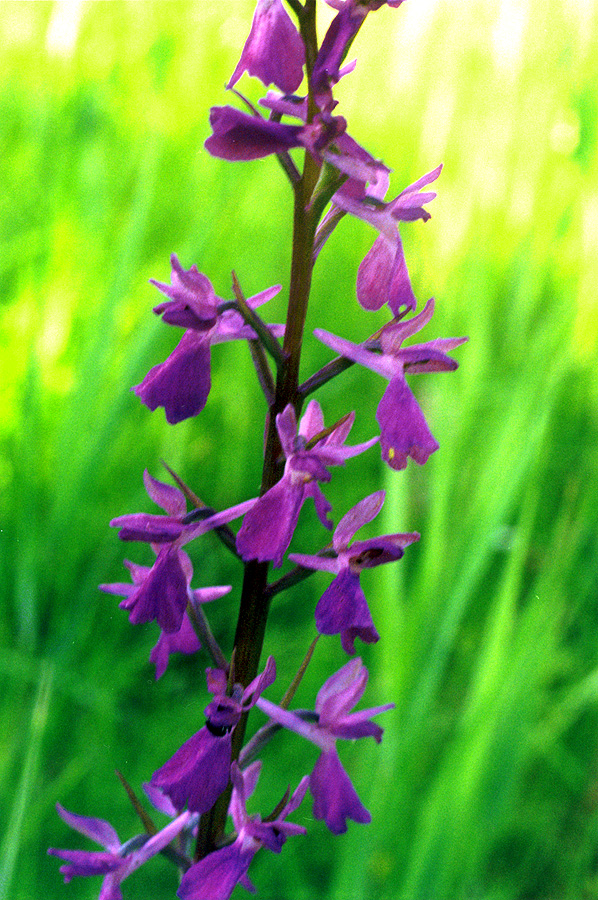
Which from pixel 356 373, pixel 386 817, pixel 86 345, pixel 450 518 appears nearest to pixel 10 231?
pixel 86 345

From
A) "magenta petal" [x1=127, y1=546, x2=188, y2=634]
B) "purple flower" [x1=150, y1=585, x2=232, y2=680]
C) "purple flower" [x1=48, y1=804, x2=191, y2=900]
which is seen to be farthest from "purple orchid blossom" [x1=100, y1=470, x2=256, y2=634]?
"purple flower" [x1=48, y1=804, x2=191, y2=900]

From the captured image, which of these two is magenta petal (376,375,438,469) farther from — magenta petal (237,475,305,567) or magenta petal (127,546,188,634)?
magenta petal (127,546,188,634)

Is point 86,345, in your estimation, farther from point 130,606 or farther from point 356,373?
point 130,606

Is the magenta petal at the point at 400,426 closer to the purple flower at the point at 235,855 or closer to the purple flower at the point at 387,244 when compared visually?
the purple flower at the point at 387,244

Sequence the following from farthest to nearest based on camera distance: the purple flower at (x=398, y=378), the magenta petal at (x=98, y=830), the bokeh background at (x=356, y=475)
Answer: the bokeh background at (x=356, y=475)
the magenta petal at (x=98, y=830)
the purple flower at (x=398, y=378)

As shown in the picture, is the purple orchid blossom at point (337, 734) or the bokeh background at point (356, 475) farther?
the bokeh background at point (356, 475)

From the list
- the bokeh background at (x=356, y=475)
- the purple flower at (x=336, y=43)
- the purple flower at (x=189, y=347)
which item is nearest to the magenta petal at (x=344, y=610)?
the purple flower at (x=189, y=347)
